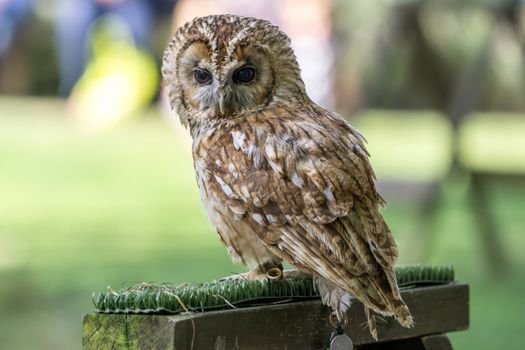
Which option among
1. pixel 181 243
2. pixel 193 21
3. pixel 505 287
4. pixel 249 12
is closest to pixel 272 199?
pixel 193 21

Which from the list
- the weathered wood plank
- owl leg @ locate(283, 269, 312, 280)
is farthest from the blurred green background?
the weathered wood plank

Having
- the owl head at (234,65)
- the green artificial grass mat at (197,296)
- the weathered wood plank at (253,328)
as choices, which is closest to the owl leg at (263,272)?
the green artificial grass mat at (197,296)

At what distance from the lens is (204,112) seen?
379cm

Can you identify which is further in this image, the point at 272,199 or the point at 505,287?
the point at 505,287

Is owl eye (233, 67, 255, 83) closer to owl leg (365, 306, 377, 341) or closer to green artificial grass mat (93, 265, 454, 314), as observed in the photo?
green artificial grass mat (93, 265, 454, 314)

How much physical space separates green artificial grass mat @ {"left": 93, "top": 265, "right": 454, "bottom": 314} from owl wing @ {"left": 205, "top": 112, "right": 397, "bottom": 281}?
99 mm

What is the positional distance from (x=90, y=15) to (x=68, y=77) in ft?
6.95

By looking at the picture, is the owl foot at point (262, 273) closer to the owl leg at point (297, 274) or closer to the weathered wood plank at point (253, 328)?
the owl leg at point (297, 274)

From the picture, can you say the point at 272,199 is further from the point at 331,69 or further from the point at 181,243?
the point at 331,69

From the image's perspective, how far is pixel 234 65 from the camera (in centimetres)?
372

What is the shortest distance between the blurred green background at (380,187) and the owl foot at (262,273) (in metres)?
2.93

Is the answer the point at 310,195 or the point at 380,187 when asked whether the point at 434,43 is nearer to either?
the point at 380,187

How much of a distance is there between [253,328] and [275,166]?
0.60 meters

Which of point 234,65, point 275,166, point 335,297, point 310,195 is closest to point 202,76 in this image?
point 234,65
